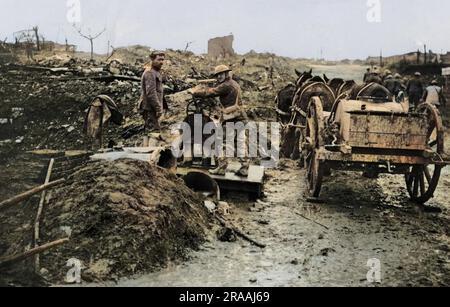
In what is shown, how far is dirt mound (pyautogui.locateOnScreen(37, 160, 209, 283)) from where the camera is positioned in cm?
518

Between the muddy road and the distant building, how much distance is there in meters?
24.0

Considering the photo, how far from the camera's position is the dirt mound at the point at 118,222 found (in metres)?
5.18

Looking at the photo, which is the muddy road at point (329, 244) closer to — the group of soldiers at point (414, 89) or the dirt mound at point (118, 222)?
the dirt mound at point (118, 222)

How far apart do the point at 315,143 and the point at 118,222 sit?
13.4 ft

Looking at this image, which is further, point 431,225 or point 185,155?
point 185,155

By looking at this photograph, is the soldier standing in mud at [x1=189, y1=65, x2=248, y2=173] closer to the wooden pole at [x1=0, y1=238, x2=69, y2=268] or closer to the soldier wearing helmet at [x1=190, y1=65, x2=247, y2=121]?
the soldier wearing helmet at [x1=190, y1=65, x2=247, y2=121]

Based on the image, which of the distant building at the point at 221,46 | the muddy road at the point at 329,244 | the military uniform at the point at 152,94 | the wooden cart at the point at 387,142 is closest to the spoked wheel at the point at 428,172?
the wooden cart at the point at 387,142

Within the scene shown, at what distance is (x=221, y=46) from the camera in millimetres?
32656

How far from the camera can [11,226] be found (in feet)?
19.4

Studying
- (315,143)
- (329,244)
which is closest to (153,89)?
(315,143)

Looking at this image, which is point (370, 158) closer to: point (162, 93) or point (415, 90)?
point (162, 93)

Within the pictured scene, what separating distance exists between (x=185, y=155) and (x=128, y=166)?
2160mm
